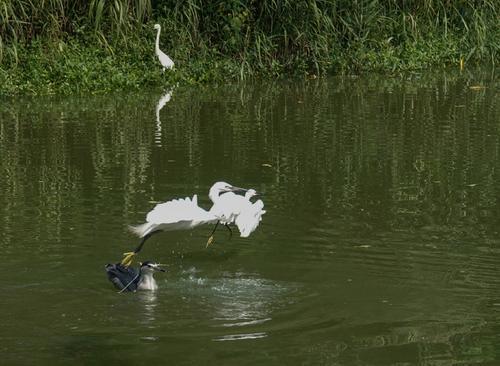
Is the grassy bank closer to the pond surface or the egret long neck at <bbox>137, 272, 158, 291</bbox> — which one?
the pond surface

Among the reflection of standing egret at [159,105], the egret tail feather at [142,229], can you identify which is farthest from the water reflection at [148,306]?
the reflection of standing egret at [159,105]

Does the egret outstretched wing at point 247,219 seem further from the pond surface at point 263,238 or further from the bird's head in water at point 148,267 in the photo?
the bird's head in water at point 148,267

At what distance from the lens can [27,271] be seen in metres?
6.98

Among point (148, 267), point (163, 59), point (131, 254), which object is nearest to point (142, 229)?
point (131, 254)

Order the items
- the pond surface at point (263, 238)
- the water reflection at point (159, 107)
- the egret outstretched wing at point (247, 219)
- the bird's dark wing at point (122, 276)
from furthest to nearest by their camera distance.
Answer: the water reflection at point (159, 107)
the egret outstretched wing at point (247, 219)
the bird's dark wing at point (122, 276)
the pond surface at point (263, 238)

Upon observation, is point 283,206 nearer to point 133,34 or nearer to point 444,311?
point 444,311

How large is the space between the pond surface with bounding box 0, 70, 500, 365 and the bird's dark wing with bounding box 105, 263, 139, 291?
7 cm

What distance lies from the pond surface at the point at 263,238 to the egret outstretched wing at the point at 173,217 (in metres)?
0.29

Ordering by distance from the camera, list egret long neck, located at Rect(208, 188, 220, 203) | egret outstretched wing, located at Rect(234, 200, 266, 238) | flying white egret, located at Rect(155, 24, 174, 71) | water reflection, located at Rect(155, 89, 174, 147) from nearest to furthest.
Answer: egret outstretched wing, located at Rect(234, 200, 266, 238)
egret long neck, located at Rect(208, 188, 220, 203)
water reflection, located at Rect(155, 89, 174, 147)
flying white egret, located at Rect(155, 24, 174, 71)

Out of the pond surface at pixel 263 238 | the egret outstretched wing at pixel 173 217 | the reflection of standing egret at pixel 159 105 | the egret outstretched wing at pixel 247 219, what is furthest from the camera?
the reflection of standing egret at pixel 159 105

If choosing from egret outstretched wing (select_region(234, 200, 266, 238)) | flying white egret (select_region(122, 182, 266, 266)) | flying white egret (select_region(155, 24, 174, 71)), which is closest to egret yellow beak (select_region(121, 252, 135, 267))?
flying white egret (select_region(122, 182, 266, 266))

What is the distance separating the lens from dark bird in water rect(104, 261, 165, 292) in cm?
660

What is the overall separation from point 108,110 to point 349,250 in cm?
673

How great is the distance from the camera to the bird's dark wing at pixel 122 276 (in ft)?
21.6
